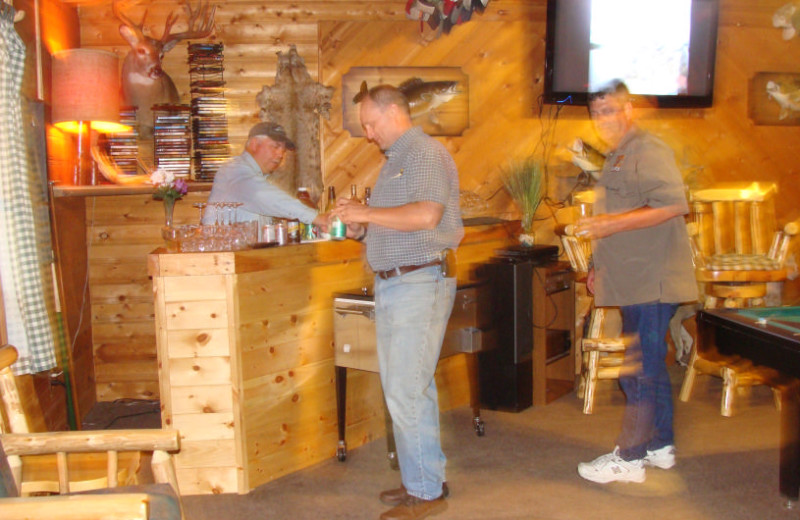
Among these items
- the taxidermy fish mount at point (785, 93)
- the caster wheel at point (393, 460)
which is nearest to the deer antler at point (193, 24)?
the caster wheel at point (393, 460)

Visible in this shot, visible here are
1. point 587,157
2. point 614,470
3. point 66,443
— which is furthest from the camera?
point 587,157

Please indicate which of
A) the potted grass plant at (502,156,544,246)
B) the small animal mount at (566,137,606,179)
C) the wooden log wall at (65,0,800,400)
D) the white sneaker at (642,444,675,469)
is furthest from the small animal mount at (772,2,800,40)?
the white sneaker at (642,444,675,469)

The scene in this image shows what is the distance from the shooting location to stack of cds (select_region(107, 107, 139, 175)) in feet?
15.4

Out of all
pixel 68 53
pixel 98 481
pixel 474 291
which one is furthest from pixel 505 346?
pixel 68 53

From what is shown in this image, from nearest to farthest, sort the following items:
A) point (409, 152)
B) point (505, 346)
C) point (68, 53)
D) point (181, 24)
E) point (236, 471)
→ point (409, 152)
point (236, 471)
point (68, 53)
point (505, 346)
point (181, 24)

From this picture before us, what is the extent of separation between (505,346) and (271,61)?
239 centimetres

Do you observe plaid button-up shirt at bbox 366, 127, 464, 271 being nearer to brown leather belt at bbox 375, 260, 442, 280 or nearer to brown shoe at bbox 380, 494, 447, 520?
brown leather belt at bbox 375, 260, 442, 280

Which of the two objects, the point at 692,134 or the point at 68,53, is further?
the point at 692,134

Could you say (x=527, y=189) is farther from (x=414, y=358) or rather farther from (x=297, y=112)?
(x=414, y=358)

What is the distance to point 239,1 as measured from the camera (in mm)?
4895

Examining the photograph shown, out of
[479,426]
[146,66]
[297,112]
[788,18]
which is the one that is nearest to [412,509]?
[479,426]

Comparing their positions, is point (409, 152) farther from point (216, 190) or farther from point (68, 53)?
point (68, 53)

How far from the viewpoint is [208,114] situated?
4.88 m

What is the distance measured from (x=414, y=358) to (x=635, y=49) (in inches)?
130
